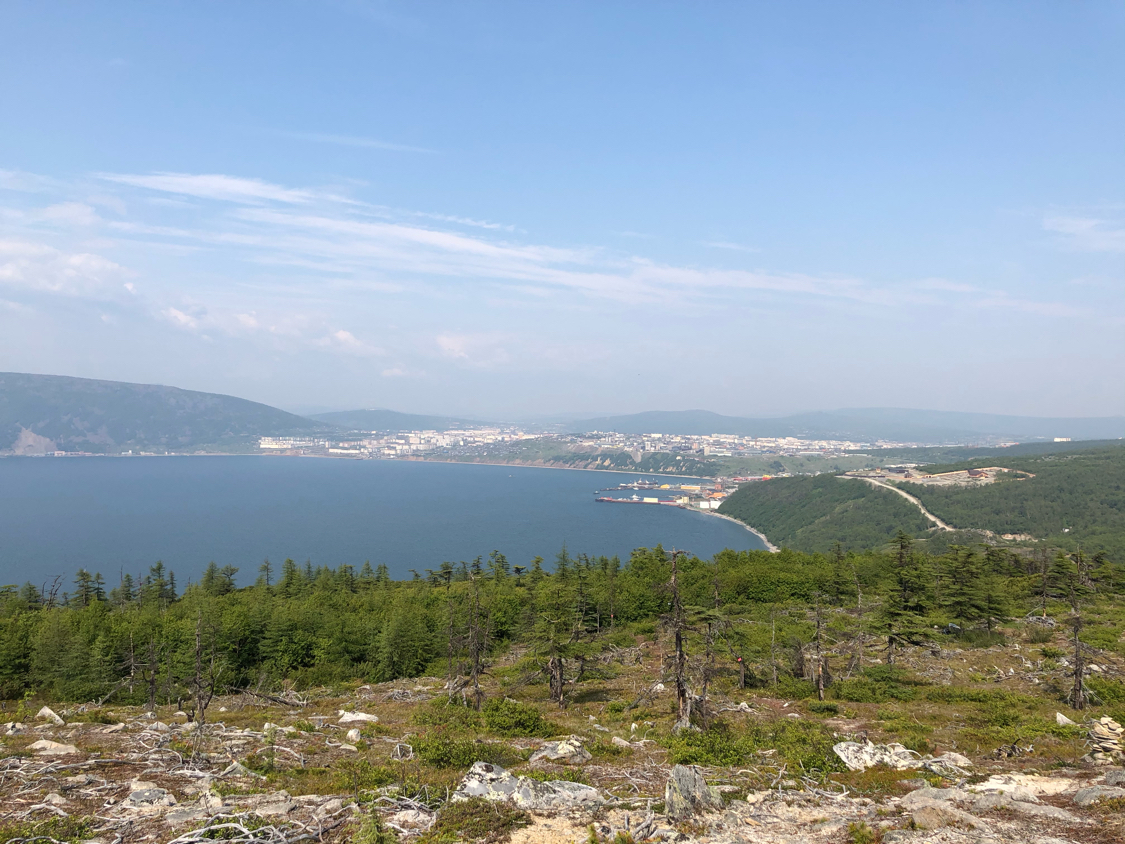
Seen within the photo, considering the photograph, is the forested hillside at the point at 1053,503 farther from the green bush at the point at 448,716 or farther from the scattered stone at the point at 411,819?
the scattered stone at the point at 411,819

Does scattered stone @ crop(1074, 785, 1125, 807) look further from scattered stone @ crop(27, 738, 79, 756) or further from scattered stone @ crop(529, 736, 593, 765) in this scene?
scattered stone @ crop(27, 738, 79, 756)

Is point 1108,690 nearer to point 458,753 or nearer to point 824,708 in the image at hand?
point 824,708

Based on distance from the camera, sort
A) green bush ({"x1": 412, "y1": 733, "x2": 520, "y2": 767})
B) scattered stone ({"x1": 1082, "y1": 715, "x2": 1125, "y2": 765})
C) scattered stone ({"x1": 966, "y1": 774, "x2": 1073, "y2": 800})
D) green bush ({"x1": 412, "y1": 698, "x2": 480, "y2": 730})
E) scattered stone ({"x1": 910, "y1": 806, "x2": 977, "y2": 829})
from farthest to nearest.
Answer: green bush ({"x1": 412, "y1": 698, "x2": 480, "y2": 730}), green bush ({"x1": 412, "y1": 733, "x2": 520, "y2": 767}), scattered stone ({"x1": 1082, "y1": 715, "x2": 1125, "y2": 765}), scattered stone ({"x1": 966, "y1": 774, "x2": 1073, "y2": 800}), scattered stone ({"x1": 910, "y1": 806, "x2": 977, "y2": 829})

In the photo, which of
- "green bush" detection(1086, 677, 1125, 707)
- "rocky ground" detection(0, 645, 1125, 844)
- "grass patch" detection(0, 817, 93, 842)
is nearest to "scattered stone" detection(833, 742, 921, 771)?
"rocky ground" detection(0, 645, 1125, 844)

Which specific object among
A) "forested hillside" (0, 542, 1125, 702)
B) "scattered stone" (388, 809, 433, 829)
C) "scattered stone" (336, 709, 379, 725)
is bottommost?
"forested hillside" (0, 542, 1125, 702)

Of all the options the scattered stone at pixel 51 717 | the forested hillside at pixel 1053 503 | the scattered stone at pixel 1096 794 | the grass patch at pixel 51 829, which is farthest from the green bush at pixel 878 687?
the forested hillside at pixel 1053 503

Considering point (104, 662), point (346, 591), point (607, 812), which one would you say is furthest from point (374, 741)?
point (346, 591)

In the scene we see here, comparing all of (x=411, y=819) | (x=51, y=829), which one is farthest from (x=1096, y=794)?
(x=51, y=829)
